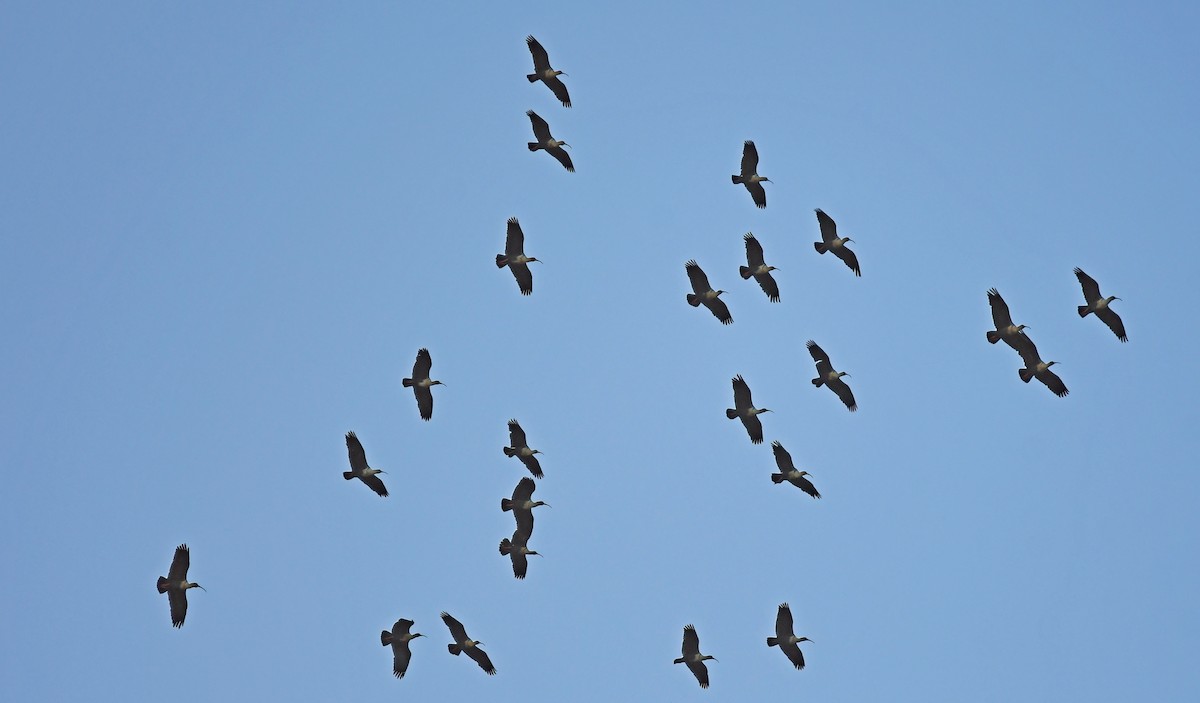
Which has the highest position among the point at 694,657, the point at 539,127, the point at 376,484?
the point at 539,127

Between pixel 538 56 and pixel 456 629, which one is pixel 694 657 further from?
pixel 538 56

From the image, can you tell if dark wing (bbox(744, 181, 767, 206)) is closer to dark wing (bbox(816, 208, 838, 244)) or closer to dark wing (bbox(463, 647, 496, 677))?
dark wing (bbox(816, 208, 838, 244))

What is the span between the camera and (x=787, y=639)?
43.9 meters

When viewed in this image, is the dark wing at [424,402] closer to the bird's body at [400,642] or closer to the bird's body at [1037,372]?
the bird's body at [400,642]

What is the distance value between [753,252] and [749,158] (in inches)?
79.3

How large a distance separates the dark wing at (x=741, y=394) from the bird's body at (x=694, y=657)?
4.89m

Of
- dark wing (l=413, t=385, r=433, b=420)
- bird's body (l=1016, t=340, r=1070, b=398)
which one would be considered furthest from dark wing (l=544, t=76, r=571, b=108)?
bird's body (l=1016, t=340, r=1070, b=398)

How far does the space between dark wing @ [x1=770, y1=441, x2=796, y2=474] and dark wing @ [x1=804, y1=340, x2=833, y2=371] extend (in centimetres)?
209

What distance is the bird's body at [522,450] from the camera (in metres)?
43.6

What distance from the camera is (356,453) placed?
4269 centimetres

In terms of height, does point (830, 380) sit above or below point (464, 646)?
above

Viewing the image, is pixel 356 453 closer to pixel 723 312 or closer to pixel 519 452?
pixel 519 452

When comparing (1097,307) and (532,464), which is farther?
(532,464)

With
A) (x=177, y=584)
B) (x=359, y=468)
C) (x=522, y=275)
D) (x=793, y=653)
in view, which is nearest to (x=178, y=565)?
(x=177, y=584)
